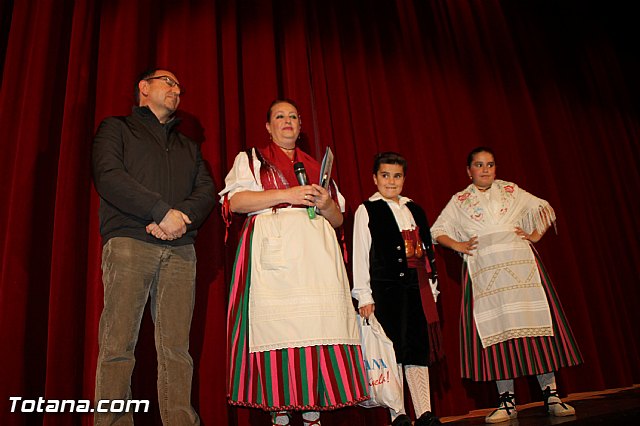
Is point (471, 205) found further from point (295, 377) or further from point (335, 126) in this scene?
point (295, 377)

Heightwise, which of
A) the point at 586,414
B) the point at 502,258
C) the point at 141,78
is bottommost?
the point at 586,414

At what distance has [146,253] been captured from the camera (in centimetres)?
209

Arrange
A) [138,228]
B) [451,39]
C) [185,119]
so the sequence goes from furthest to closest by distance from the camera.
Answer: [451,39], [185,119], [138,228]

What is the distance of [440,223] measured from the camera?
3.14 meters

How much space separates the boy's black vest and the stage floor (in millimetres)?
801

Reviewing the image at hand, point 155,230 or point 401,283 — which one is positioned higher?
point 155,230

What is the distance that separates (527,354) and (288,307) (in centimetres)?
133

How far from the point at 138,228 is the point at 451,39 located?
314 cm

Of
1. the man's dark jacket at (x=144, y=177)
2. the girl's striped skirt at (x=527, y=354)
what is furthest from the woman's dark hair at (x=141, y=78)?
the girl's striped skirt at (x=527, y=354)

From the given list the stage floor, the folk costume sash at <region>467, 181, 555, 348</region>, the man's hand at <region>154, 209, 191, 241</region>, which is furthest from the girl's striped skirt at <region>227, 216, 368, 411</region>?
the folk costume sash at <region>467, 181, 555, 348</region>

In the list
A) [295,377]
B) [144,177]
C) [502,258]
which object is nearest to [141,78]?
[144,177]

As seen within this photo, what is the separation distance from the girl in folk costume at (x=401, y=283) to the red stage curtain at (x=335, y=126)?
1.72ft

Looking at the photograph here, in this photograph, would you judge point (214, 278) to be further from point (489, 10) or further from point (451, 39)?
point (489, 10)

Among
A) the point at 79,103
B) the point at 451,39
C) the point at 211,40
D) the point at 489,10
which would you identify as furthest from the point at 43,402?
the point at 489,10
